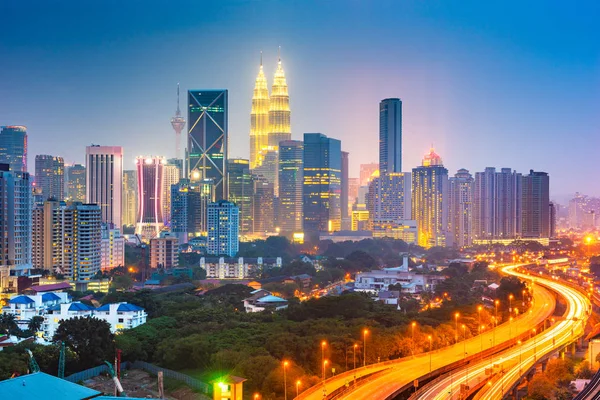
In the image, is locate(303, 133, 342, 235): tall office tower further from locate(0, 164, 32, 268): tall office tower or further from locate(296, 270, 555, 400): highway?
locate(296, 270, 555, 400): highway

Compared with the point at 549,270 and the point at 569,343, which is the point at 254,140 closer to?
the point at 549,270

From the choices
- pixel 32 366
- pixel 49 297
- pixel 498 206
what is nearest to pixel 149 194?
pixel 498 206

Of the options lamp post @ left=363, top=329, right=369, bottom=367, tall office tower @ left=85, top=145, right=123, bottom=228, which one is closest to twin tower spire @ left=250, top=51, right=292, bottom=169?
tall office tower @ left=85, top=145, right=123, bottom=228

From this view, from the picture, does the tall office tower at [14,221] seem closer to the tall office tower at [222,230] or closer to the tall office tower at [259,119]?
the tall office tower at [222,230]

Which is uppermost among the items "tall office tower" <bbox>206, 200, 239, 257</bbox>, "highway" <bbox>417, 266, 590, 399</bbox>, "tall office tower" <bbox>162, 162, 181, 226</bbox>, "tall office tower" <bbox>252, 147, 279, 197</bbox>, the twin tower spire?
the twin tower spire

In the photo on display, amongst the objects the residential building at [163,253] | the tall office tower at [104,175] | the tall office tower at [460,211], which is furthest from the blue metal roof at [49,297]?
the tall office tower at [460,211]

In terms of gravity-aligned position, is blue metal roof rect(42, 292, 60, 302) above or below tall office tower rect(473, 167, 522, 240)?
below
